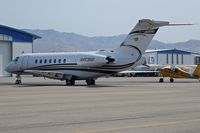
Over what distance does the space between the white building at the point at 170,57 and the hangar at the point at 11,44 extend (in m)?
35.2

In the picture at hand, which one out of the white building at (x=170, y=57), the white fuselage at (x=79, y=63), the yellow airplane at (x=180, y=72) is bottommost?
the yellow airplane at (x=180, y=72)

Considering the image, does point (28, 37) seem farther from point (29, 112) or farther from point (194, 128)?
point (194, 128)

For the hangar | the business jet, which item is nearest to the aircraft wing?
the business jet

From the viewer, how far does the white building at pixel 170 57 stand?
108 meters

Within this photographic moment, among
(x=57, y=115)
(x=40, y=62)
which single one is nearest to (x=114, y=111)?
(x=57, y=115)

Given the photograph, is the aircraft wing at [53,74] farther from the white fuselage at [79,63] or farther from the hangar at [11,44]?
the hangar at [11,44]

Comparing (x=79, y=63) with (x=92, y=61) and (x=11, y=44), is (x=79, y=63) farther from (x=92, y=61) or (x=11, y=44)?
(x=11, y=44)

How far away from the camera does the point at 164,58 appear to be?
367 ft

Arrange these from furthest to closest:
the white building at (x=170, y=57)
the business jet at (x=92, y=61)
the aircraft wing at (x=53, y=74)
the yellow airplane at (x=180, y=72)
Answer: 1. the white building at (x=170, y=57)
2. the yellow airplane at (x=180, y=72)
3. the aircraft wing at (x=53, y=74)
4. the business jet at (x=92, y=61)

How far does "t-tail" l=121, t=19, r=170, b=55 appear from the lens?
125 ft

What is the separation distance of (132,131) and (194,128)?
5.92 ft

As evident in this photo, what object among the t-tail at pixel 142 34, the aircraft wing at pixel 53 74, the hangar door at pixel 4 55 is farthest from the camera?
the hangar door at pixel 4 55

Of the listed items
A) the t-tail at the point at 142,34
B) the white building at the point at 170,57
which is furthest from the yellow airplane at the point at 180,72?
the white building at the point at 170,57

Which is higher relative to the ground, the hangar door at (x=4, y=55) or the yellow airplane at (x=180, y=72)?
the hangar door at (x=4, y=55)
